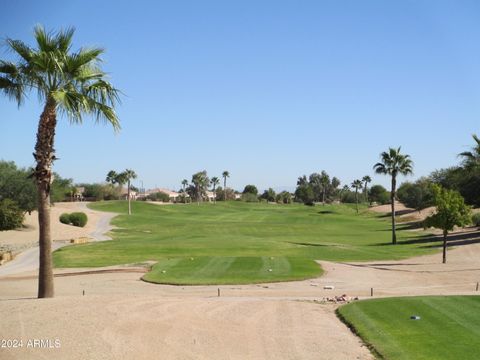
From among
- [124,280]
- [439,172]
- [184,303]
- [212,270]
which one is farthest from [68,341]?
[439,172]

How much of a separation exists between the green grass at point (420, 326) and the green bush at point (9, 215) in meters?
56.3

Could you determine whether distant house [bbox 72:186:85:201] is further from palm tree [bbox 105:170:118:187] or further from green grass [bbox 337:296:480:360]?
green grass [bbox 337:296:480:360]

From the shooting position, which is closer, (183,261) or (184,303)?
(184,303)

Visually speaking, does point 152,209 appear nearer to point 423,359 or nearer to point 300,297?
point 300,297

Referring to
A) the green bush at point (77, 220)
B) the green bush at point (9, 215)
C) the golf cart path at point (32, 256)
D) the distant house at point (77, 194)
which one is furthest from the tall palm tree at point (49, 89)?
the distant house at point (77, 194)

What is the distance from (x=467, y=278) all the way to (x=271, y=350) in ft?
75.5

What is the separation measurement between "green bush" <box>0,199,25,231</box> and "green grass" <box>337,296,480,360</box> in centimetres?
5631

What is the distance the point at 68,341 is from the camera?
486 inches

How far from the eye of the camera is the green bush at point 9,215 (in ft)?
220

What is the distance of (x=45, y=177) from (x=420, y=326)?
12.6 m

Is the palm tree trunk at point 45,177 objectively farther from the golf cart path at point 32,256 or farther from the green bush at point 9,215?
the green bush at point 9,215

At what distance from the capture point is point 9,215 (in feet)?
221

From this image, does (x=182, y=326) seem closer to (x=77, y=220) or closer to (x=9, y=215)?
(x=9, y=215)

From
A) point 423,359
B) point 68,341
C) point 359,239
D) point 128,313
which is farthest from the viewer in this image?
point 359,239
